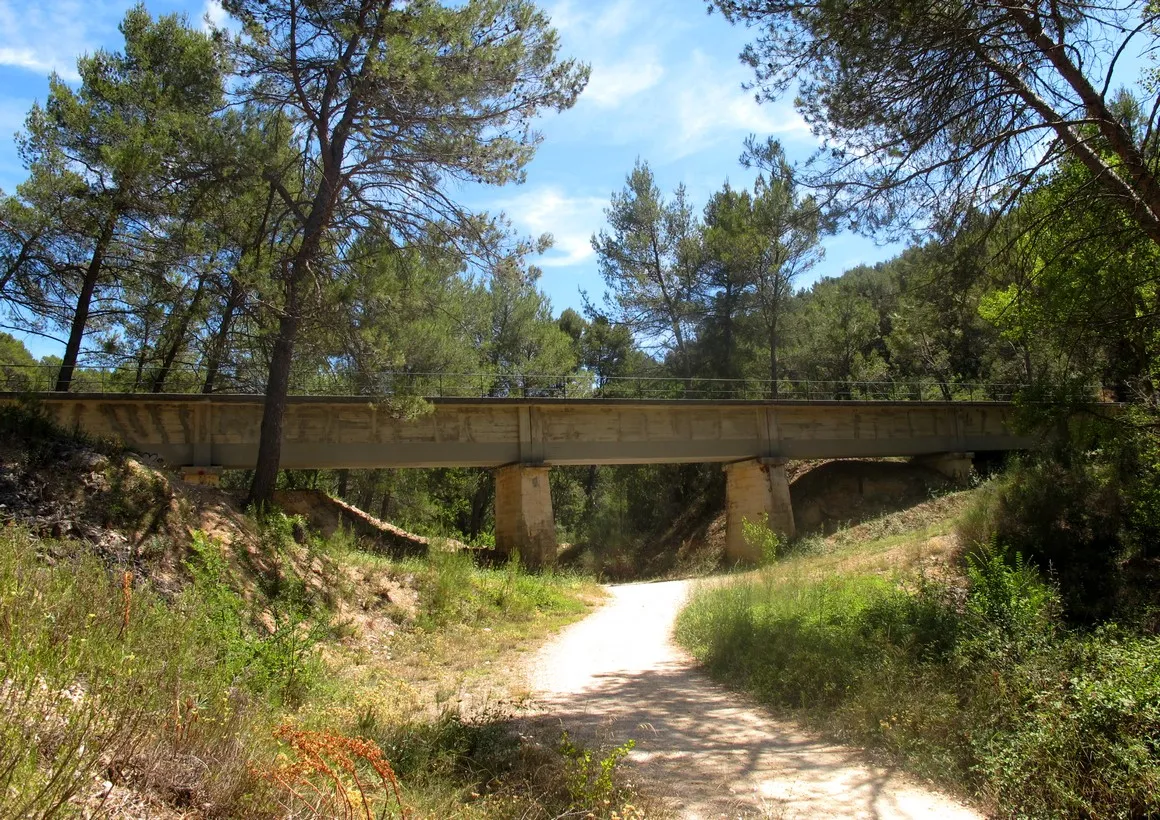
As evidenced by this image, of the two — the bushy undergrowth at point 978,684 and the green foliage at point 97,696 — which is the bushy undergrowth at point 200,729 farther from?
the bushy undergrowth at point 978,684

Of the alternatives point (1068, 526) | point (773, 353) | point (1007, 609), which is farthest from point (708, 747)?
point (773, 353)

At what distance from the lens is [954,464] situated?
28328mm

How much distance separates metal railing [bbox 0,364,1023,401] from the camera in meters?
16.2

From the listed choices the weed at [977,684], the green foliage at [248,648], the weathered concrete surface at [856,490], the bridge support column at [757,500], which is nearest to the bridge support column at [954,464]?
the weathered concrete surface at [856,490]

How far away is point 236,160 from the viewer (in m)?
11.6

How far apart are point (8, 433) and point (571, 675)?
7.29m

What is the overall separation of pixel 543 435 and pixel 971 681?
17.3 metres

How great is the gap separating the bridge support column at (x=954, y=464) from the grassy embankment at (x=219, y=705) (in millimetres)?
24084

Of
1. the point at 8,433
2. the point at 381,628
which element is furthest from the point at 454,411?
the point at 8,433

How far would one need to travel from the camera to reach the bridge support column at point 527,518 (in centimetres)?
2136

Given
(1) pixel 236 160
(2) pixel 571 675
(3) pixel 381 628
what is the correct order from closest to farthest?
(2) pixel 571 675, (3) pixel 381 628, (1) pixel 236 160

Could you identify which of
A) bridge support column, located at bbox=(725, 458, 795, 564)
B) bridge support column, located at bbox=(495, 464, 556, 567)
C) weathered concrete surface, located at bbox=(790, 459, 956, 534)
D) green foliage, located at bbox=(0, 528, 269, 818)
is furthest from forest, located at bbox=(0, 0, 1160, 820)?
weathered concrete surface, located at bbox=(790, 459, 956, 534)

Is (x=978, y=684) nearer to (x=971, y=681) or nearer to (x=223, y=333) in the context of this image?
(x=971, y=681)

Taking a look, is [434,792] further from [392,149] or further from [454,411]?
[454,411]
